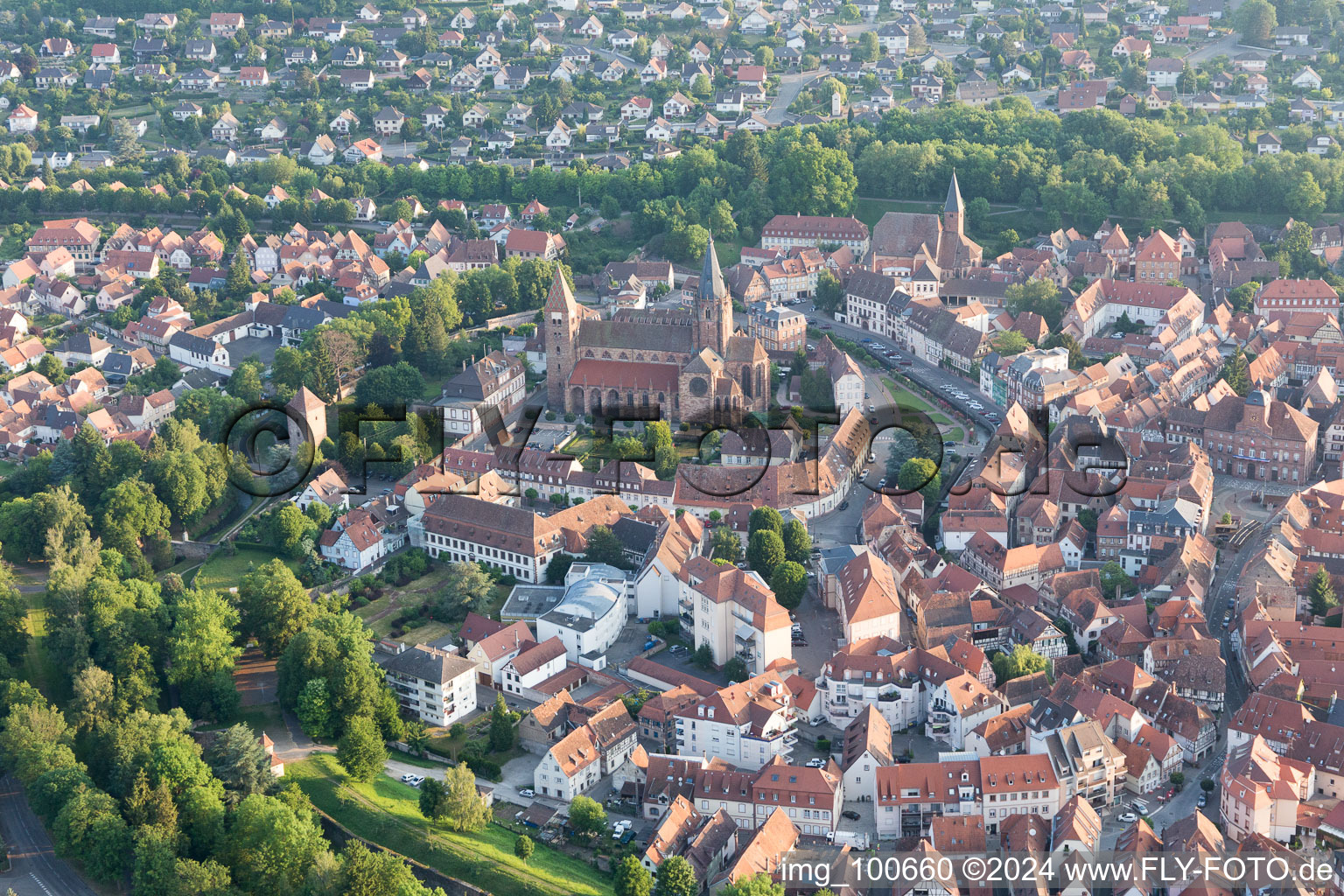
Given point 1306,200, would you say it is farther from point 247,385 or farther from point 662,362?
point 247,385

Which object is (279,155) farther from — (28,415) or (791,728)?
(791,728)

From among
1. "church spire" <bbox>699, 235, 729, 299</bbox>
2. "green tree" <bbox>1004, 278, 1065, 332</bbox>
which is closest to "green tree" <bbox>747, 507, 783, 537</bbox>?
"church spire" <bbox>699, 235, 729, 299</bbox>

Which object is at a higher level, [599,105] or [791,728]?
[599,105]

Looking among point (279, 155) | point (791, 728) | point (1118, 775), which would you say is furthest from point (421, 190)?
point (1118, 775)

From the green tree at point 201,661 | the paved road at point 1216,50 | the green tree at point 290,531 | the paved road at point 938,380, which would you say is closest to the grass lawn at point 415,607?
the green tree at point 290,531

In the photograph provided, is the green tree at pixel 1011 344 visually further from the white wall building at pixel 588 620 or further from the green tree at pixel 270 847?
the green tree at pixel 270 847

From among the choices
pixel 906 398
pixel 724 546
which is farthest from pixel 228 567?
pixel 906 398

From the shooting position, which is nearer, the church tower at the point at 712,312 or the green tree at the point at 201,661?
the green tree at the point at 201,661
